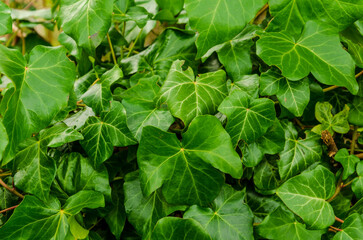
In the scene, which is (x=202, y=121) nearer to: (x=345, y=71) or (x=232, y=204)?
(x=232, y=204)

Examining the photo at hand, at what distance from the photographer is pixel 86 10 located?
74 cm

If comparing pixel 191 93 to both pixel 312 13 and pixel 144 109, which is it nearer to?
pixel 144 109

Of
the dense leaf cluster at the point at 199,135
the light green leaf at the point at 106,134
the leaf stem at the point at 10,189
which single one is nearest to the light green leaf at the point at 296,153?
the dense leaf cluster at the point at 199,135

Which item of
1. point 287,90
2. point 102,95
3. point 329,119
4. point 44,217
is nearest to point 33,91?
point 102,95

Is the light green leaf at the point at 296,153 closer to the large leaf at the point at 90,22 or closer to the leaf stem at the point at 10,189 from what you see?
the large leaf at the point at 90,22

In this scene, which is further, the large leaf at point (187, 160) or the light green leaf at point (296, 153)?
the light green leaf at point (296, 153)

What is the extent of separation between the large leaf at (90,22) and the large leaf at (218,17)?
20 cm

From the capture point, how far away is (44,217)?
26.8 inches

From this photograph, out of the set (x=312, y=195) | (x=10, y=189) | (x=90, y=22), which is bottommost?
(x=10, y=189)

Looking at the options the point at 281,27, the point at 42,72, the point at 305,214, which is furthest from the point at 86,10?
the point at 305,214

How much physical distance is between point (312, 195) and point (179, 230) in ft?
0.97

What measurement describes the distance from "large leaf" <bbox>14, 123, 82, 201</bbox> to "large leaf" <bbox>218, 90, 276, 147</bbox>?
13.2 inches

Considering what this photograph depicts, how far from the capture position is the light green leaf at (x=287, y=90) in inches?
28.4

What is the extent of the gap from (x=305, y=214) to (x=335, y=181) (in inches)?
5.3
